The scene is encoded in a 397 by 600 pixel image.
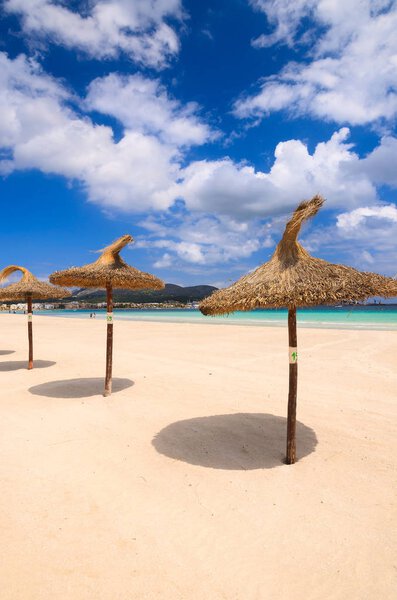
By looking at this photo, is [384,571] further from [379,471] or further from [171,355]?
[171,355]

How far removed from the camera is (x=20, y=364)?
1304cm

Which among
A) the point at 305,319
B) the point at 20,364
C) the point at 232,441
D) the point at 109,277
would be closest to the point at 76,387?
the point at 109,277

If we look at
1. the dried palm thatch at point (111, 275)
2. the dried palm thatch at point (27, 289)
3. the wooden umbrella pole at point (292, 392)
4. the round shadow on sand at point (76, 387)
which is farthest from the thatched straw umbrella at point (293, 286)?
the dried palm thatch at point (27, 289)

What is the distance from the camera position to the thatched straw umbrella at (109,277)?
855cm

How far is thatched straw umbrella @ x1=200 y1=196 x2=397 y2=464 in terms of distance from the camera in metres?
4.80

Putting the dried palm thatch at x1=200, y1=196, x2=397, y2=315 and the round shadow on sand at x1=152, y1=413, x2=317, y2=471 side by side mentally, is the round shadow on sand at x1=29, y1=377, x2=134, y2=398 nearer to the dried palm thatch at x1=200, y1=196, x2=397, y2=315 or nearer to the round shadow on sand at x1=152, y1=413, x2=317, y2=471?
the round shadow on sand at x1=152, y1=413, x2=317, y2=471

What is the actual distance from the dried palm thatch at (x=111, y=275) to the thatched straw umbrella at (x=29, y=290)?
102 inches

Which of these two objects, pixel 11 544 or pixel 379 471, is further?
pixel 379 471

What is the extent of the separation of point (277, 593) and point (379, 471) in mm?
2720

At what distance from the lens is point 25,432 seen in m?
6.56

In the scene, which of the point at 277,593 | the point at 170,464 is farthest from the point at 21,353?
the point at 277,593

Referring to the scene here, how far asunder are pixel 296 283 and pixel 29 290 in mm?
9132

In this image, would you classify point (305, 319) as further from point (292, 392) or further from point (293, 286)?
point (293, 286)

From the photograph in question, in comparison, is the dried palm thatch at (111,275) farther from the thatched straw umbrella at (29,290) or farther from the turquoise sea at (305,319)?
the turquoise sea at (305,319)
